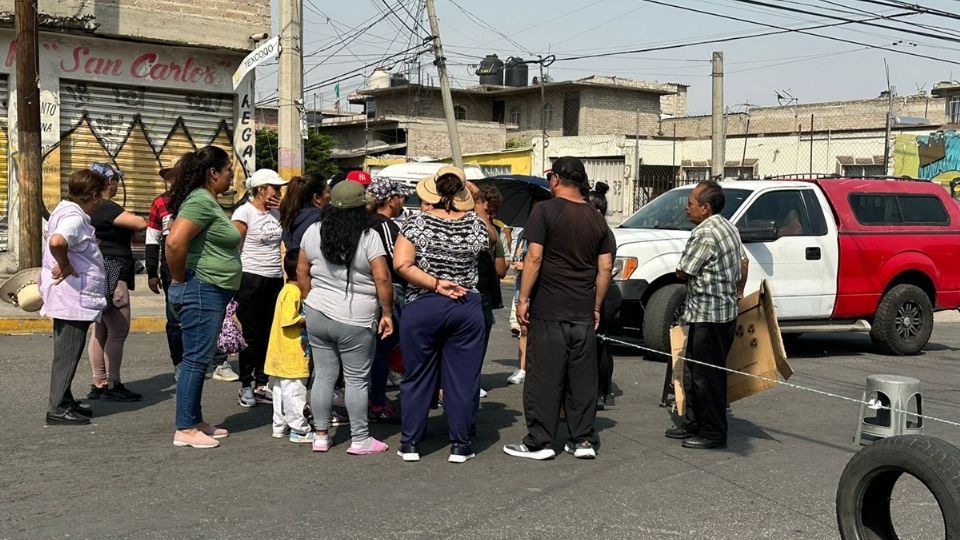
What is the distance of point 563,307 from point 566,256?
1.05ft

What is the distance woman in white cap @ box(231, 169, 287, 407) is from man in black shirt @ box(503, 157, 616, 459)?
7.56 ft

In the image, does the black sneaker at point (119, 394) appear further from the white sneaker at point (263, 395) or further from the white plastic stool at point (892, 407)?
the white plastic stool at point (892, 407)

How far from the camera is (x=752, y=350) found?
6.78 m

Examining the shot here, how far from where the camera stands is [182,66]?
648 inches

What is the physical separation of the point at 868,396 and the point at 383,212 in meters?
3.46

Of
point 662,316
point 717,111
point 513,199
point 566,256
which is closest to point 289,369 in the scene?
point 566,256

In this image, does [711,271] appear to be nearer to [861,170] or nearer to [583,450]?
[583,450]

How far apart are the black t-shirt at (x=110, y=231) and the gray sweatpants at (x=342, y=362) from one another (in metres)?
2.15

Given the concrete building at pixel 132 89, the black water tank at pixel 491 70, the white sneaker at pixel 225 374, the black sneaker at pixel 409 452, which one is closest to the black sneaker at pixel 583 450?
the black sneaker at pixel 409 452

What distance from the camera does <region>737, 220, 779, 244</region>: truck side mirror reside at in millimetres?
9867

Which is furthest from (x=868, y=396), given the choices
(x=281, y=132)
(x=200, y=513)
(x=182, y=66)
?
(x=182, y=66)

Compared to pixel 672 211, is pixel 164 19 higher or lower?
higher

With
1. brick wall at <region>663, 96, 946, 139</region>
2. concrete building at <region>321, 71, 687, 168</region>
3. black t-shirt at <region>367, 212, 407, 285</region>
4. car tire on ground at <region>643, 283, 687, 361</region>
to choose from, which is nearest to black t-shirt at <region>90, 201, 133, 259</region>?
black t-shirt at <region>367, 212, 407, 285</region>

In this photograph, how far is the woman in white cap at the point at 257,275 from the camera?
24.2 feet
